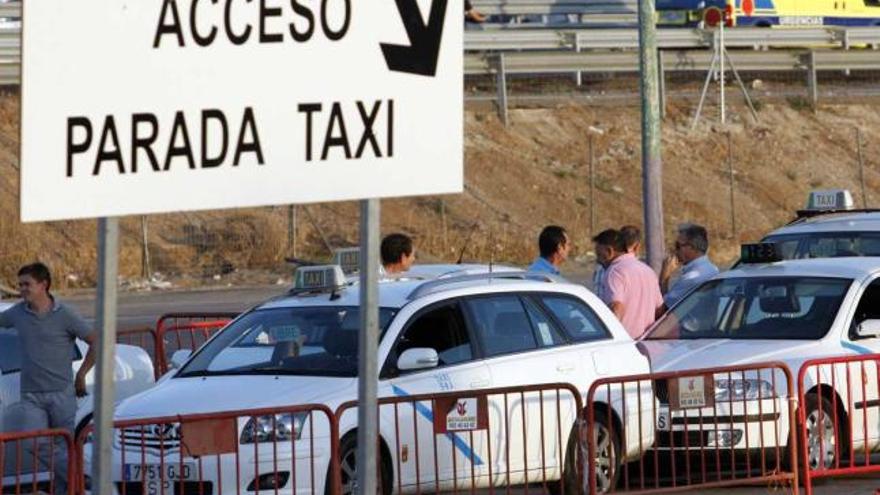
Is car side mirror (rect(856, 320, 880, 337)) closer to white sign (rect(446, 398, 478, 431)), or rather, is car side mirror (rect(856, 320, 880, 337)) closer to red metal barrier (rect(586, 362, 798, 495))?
red metal barrier (rect(586, 362, 798, 495))

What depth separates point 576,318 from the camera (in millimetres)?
12148

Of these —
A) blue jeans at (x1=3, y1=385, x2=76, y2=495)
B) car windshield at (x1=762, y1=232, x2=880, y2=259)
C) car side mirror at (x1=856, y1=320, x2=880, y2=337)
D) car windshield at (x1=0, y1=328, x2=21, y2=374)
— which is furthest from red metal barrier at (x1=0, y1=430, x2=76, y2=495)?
car windshield at (x1=762, y1=232, x2=880, y2=259)

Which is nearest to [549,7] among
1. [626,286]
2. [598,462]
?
[626,286]

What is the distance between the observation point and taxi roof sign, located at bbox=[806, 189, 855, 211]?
18578 millimetres

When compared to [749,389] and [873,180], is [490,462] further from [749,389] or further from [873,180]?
[873,180]

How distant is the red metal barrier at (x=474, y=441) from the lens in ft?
32.9

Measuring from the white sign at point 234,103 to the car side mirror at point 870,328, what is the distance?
845cm

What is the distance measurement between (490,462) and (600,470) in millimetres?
1110

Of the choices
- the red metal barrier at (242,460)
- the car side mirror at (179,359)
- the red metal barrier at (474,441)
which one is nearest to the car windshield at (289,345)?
the car side mirror at (179,359)

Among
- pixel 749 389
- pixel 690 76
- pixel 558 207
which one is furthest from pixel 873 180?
pixel 749 389

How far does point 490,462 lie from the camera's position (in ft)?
34.2

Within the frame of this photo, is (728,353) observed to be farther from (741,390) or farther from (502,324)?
(502,324)

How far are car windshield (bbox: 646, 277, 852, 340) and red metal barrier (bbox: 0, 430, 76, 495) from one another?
189 inches

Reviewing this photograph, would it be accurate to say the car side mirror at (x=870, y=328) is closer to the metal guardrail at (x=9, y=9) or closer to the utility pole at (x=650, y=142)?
the utility pole at (x=650, y=142)
